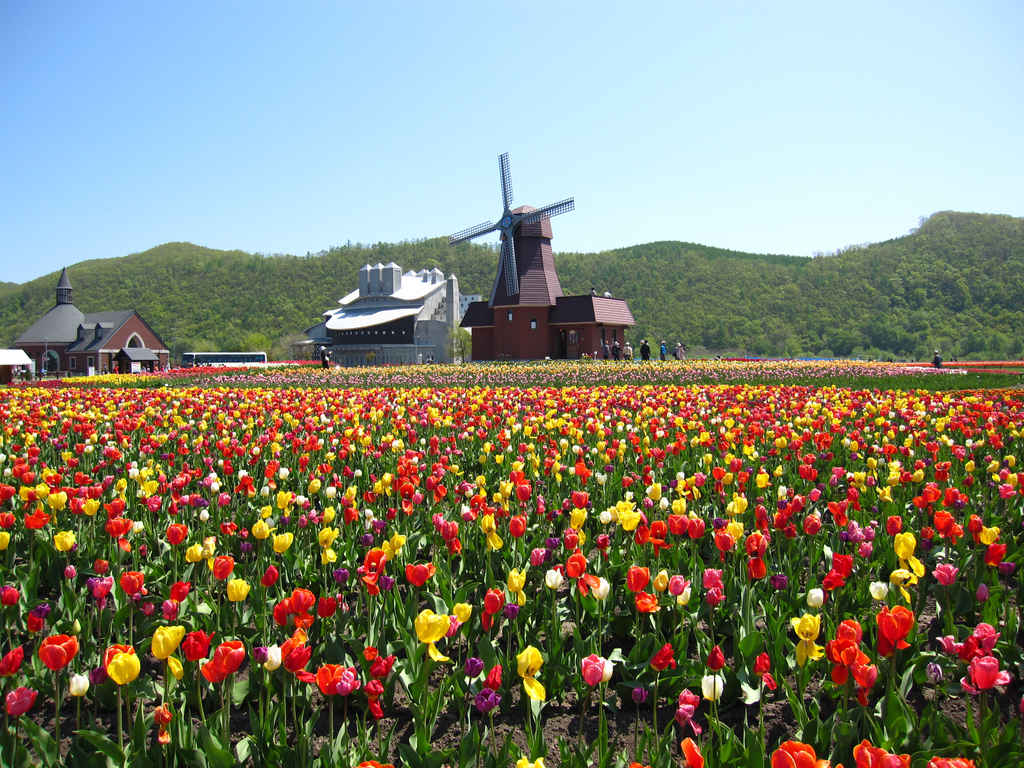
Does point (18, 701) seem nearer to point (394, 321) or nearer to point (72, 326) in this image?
point (394, 321)

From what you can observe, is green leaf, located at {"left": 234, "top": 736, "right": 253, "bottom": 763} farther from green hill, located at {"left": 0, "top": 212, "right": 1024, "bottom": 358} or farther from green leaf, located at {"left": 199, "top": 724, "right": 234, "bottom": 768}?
green hill, located at {"left": 0, "top": 212, "right": 1024, "bottom": 358}

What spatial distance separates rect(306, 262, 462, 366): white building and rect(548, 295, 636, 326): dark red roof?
22172 millimetres

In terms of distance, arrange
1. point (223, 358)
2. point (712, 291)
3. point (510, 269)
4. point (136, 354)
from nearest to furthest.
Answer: point (510, 269) → point (136, 354) → point (223, 358) → point (712, 291)

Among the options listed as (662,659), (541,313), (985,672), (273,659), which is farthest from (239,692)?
(541,313)

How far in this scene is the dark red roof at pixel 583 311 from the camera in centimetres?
4234

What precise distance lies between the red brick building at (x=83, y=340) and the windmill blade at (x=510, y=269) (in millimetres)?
35754

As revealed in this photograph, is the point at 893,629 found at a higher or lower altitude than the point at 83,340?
lower

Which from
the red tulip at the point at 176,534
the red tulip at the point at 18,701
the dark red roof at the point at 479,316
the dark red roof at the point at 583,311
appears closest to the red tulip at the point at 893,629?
the red tulip at the point at 18,701

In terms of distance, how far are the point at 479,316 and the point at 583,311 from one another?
7.68 meters

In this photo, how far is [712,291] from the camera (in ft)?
288

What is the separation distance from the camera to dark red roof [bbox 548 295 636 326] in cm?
4234

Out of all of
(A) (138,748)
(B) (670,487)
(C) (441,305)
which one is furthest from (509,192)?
(A) (138,748)

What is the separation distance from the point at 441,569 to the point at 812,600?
78.6 inches

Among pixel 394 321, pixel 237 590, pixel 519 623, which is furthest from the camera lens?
pixel 394 321
